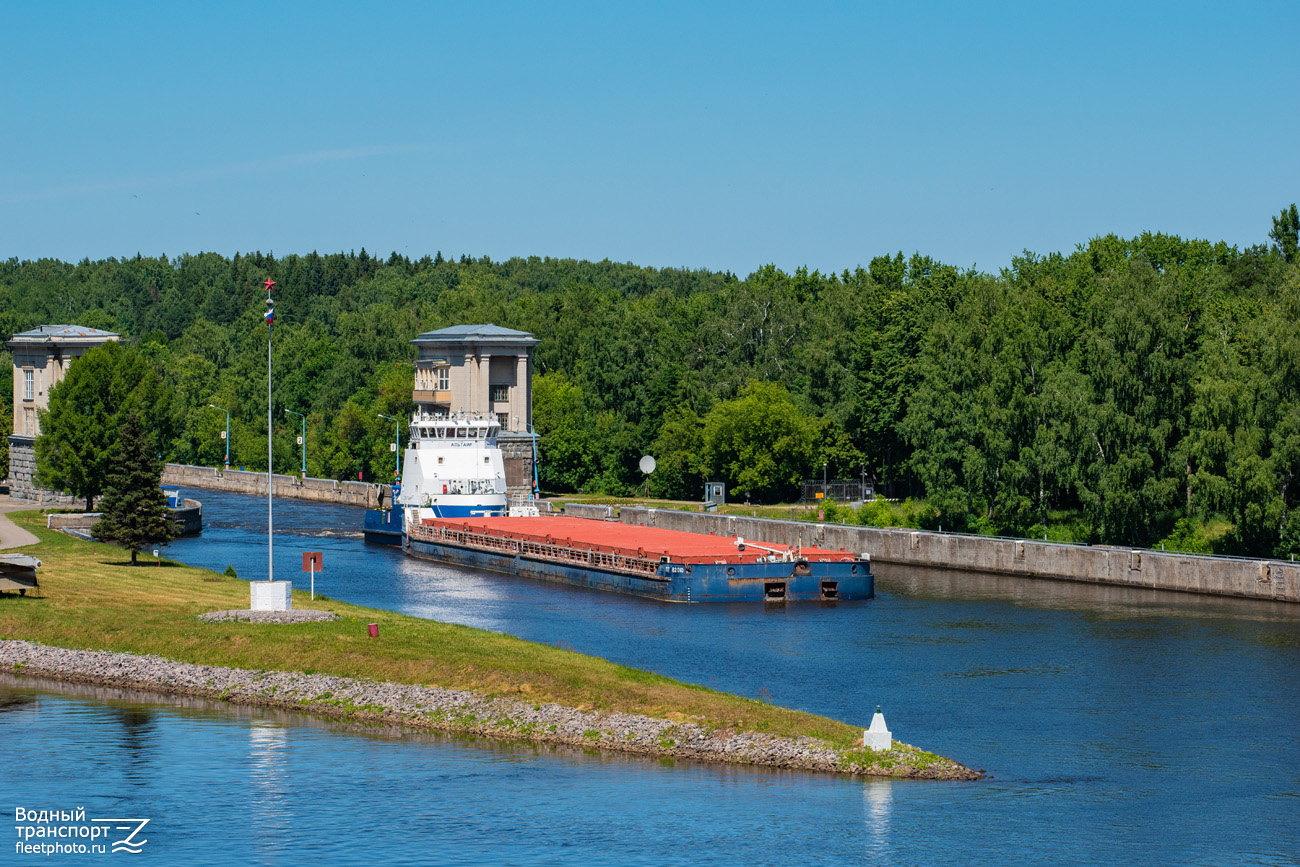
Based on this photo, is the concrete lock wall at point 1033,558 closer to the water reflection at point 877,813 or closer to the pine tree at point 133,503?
the water reflection at point 877,813

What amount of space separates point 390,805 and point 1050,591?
44.8 meters

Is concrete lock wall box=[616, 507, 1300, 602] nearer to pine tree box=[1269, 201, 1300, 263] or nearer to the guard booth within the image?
the guard booth

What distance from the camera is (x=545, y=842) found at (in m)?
29.4

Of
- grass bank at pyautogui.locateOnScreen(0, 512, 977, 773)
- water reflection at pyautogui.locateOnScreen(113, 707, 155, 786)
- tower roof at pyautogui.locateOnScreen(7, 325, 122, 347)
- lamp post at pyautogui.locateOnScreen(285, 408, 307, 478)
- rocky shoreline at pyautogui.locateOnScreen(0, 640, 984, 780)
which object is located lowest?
water reflection at pyautogui.locateOnScreen(113, 707, 155, 786)

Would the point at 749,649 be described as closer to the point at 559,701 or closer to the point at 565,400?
the point at 559,701

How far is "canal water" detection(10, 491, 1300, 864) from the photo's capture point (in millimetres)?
29344

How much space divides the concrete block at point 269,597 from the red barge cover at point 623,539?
70.1 ft

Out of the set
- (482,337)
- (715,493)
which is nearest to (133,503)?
(715,493)

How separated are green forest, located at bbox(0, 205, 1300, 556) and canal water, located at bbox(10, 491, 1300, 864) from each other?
15844 mm

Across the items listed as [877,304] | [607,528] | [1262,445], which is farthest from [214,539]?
[1262,445]

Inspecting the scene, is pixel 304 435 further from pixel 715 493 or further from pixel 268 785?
pixel 268 785

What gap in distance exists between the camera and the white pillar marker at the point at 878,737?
34.6 metres
